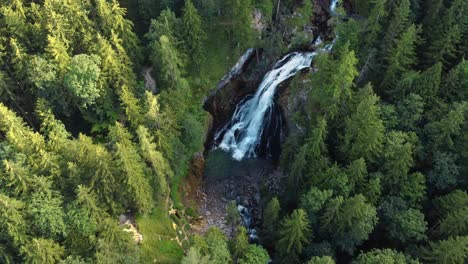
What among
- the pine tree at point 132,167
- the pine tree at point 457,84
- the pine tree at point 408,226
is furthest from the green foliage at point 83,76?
the pine tree at point 457,84

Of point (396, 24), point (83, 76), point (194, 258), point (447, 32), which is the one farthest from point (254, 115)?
point (194, 258)

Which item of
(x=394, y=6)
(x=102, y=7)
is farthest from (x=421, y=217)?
(x=102, y=7)

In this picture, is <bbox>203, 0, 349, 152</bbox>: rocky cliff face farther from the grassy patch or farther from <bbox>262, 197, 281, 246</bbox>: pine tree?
<bbox>262, 197, 281, 246</bbox>: pine tree

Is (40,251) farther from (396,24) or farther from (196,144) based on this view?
(396,24)

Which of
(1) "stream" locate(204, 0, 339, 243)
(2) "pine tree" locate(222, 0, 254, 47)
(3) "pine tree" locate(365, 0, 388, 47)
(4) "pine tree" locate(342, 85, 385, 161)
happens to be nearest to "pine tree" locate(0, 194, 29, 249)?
(1) "stream" locate(204, 0, 339, 243)

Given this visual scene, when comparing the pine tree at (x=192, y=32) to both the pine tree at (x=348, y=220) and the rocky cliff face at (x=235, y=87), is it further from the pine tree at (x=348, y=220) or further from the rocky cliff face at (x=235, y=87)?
the pine tree at (x=348, y=220)

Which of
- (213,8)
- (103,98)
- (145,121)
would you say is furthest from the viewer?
(213,8)

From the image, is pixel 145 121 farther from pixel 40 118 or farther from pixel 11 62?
pixel 11 62

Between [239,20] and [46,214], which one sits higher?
[239,20]
